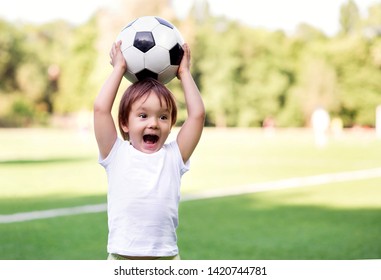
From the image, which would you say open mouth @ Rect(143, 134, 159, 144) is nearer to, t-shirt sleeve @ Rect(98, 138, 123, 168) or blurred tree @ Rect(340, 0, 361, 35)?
t-shirt sleeve @ Rect(98, 138, 123, 168)

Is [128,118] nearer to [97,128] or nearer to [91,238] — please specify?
[97,128]

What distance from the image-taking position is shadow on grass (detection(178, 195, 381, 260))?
485cm

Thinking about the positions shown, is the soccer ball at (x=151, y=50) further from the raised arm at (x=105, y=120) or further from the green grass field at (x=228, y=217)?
the green grass field at (x=228, y=217)

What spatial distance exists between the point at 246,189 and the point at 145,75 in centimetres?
604

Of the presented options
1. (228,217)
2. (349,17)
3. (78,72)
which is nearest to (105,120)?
(228,217)

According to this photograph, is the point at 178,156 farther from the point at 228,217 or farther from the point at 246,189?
the point at 246,189

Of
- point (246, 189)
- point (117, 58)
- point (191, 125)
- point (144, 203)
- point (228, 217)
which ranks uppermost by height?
point (117, 58)

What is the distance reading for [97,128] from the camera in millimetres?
2475

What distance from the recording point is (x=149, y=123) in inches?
96.3

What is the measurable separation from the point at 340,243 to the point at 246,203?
2.25 m
